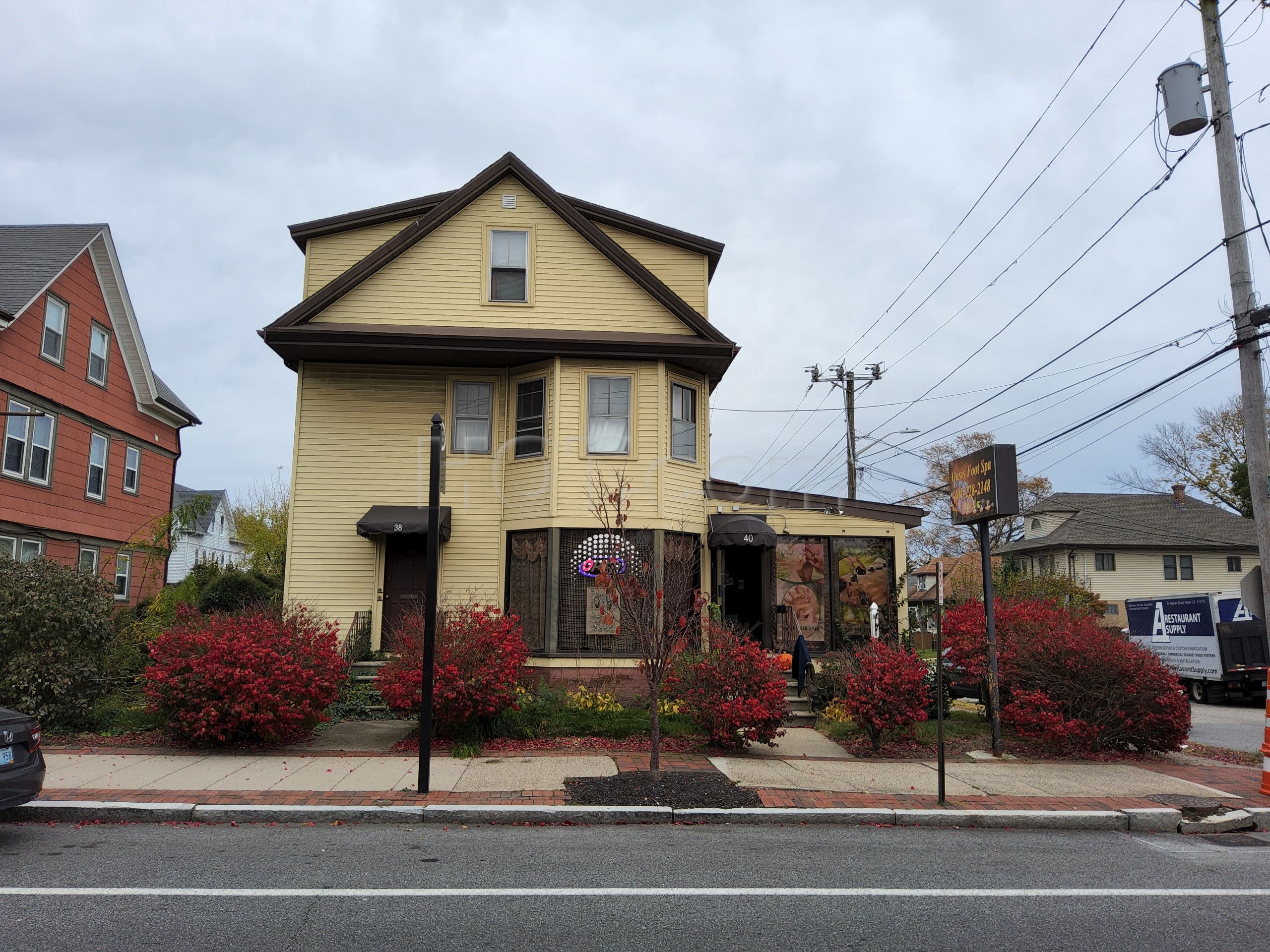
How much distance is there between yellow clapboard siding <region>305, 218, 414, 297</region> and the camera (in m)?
17.5

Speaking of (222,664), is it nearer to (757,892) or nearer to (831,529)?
(757,892)

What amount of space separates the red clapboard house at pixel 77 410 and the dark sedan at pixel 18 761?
11.3 meters

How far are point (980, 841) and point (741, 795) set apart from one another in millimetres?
2317

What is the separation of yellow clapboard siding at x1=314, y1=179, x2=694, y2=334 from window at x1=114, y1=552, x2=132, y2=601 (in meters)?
12.8

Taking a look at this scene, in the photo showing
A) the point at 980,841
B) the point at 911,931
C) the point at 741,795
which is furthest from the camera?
the point at 741,795

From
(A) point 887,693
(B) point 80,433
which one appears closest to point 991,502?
(A) point 887,693

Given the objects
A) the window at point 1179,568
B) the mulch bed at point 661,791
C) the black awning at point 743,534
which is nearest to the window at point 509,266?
the black awning at point 743,534

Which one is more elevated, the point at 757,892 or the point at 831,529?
the point at 831,529

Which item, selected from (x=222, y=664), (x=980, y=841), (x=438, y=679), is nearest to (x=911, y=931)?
(x=980, y=841)

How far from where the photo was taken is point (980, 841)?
800 cm

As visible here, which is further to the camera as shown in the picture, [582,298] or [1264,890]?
[582,298]

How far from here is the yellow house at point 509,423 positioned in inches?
625

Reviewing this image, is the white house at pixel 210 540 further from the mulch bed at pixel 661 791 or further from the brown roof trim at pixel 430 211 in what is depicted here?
the mulch bed at pixel 661 791

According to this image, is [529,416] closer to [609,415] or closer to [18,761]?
[609,415]
